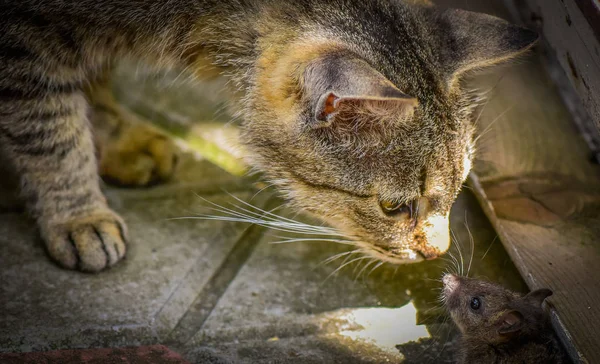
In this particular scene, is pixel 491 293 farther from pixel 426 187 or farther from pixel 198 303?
pixel 198 303

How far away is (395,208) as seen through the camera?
1998 millimetres

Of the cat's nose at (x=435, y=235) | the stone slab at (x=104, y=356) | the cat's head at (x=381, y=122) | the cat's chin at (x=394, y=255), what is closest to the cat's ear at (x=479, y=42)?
the cat's head at (x=381, y=122)

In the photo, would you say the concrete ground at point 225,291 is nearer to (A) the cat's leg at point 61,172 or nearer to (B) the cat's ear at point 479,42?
(A) the cat's leg at point 61,172

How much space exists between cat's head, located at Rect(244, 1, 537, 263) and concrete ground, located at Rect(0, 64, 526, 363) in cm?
24

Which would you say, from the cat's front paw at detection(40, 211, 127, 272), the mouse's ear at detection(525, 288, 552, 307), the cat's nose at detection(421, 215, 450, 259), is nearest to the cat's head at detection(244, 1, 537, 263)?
the cat's nose at detection(421, 215, 450, 259)

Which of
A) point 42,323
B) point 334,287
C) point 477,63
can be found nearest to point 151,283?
point 42,323

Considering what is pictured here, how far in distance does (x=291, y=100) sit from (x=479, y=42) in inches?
25.5

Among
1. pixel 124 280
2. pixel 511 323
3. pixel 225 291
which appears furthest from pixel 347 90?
pixel 124 280

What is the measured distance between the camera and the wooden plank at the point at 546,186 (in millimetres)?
1967

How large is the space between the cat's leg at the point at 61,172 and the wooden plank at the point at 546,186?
1.40 m

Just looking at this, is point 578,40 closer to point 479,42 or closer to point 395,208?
point 479,42

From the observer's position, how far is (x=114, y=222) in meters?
2.33

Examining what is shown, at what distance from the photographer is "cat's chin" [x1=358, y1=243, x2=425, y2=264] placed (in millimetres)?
2080

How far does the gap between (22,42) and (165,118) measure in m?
1.01
